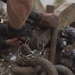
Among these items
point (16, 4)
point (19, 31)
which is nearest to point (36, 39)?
point (19, 31)

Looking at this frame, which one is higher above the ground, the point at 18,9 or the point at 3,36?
the point at 18,9

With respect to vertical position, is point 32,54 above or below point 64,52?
above

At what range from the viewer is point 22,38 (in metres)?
1.66

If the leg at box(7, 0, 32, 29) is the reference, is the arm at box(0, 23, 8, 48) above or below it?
below

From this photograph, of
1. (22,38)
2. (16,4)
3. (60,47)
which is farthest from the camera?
(60,47)

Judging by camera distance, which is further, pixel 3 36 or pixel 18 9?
pixel 3 36

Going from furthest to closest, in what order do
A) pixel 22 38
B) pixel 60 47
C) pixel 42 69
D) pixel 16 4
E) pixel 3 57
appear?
pixel 60 47
pixel 3 57
pixel 22 38
pixel 42 69
pixel 16 4

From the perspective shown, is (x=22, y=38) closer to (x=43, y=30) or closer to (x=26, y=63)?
(x=26, y=63)

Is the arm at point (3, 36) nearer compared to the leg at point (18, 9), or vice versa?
the leg at point (18, 9)

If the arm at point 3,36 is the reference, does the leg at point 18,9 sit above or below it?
above

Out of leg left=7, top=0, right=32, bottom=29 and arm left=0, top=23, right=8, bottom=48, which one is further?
arm left=0, top=23, right=8, bottom=48

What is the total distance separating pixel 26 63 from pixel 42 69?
0.35 feet

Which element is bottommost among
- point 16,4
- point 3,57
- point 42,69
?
point 3,57

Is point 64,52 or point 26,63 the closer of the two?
point 26,63
